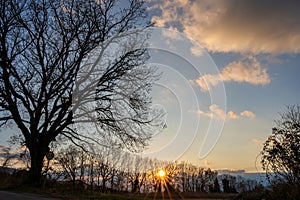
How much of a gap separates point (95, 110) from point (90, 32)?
5.27 m

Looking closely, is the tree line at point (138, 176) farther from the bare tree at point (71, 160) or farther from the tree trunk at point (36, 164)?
the tree trunk at point (36, 164)

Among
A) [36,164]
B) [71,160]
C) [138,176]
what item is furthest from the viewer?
[138,176]

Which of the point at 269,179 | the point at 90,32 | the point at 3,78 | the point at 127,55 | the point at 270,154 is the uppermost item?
the point at 90,32

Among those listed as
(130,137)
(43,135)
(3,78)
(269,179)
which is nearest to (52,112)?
(43,135)

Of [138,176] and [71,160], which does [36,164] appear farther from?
[138,176]

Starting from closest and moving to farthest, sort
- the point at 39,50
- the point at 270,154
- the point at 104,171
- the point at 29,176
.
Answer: the point at 270,154 → the point at 29,176 → the point at 39,50 → the point at 104,171

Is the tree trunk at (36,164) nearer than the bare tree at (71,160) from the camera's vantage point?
Yes

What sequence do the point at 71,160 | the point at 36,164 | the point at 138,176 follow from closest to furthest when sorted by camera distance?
the point at 36,164 → the point at 71,160 → the point at 138,176

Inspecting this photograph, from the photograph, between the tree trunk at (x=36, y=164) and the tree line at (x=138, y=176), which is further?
the tree line at (x=138, y=176)

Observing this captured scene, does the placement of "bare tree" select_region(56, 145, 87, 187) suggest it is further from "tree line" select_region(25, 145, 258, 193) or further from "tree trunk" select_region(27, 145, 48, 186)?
"tree trunk" select_region(27, 145, 48, 186)

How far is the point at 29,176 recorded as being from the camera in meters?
19.5

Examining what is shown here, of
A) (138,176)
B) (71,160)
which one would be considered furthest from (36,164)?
(138,176)

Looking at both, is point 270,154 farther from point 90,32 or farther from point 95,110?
point 90,32

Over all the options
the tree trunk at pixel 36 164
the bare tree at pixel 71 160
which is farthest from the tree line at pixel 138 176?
the tree trunk at pixel 36 164
